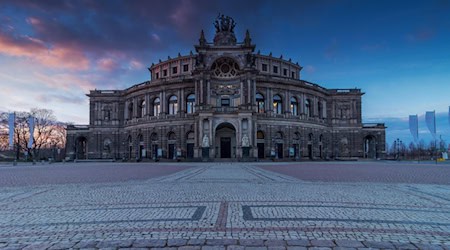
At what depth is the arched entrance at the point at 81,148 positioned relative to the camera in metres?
66.6

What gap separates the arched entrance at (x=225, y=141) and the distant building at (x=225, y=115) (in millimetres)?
176

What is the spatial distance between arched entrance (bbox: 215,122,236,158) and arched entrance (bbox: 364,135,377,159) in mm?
32153

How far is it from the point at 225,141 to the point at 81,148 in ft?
121

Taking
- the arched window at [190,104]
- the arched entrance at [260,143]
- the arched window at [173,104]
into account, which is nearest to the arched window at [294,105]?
the arched entrance at [260,143]

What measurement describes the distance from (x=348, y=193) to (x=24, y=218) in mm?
10019

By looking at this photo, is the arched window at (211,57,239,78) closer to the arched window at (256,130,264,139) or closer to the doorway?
the arched window at (256,130,264,139)

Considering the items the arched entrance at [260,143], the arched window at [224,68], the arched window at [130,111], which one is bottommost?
the arched entrance at [260,143]

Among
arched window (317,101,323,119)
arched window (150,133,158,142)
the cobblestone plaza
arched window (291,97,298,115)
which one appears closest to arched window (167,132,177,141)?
arched window (150,133,158,142)

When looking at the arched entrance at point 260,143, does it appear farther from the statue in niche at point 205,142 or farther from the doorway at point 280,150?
the statue in niche at point 205,142

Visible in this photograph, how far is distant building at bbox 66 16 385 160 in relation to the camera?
167 ft

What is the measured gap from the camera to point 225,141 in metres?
53.3

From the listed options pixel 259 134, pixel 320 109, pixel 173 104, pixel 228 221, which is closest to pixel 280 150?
pixel 259 134

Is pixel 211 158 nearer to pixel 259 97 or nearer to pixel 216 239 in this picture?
pixel 259 97

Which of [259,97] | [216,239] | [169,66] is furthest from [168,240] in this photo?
[169,66]
